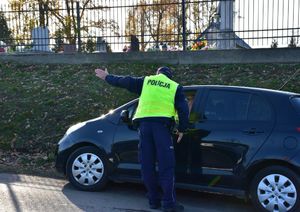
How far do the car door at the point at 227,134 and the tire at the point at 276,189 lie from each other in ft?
0.79

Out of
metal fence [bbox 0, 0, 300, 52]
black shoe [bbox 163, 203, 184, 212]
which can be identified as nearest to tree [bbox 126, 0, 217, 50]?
metal fence [bbox 0, 0, 300, 52]

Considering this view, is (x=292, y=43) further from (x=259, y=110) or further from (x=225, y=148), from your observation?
(x=225, y=148)

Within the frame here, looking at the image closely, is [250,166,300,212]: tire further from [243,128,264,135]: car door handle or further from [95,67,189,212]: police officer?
[95,67,189,212]: police officer

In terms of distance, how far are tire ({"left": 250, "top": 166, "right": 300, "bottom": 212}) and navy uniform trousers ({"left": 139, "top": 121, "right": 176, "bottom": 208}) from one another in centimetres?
98

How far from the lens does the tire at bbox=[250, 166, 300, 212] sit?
5.27 meters

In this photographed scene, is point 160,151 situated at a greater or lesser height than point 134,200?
greater

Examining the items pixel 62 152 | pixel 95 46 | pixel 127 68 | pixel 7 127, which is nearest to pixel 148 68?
pixel 127 68

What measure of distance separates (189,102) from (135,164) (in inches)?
43.4

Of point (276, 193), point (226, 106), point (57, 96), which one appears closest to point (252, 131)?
point (226, 106)

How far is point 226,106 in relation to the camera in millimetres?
5879

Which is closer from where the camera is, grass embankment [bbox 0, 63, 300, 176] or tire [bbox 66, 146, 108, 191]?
tire [bbox 66, 146, 108, 191]

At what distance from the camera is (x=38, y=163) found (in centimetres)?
834

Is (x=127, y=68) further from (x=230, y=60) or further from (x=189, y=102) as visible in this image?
(x=189, y=102)

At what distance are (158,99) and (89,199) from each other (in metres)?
1.70
